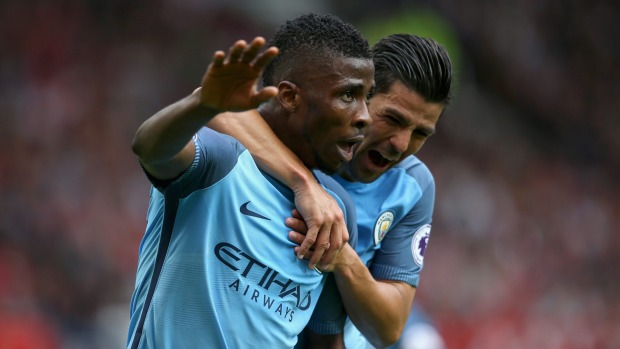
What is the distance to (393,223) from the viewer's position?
3859 mm

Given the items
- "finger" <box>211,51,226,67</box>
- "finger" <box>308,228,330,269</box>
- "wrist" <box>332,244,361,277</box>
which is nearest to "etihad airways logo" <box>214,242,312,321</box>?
"finger" <box>308,228,330,269</box>

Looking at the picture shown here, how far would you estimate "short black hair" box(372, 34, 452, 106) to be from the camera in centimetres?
364

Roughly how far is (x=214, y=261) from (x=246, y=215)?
0.17 meters

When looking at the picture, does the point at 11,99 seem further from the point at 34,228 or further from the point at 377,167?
the point at 377,167

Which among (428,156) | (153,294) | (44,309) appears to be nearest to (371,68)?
(153,294)

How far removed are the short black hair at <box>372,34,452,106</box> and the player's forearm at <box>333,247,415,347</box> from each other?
0.72 meters

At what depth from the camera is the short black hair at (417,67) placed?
3637mm

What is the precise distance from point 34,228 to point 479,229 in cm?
544

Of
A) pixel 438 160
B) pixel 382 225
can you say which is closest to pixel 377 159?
pixel 382 225

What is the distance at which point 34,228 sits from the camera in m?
8.73

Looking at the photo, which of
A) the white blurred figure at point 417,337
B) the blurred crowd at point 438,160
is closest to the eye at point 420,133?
the white blurred figure at point 417,337

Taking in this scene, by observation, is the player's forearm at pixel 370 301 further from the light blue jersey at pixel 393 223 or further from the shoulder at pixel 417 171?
the shoulder at pixel 417 171

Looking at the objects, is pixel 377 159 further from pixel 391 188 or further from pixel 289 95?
pixel 289 95

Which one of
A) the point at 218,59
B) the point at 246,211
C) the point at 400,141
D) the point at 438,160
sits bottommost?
the point at 438,160
